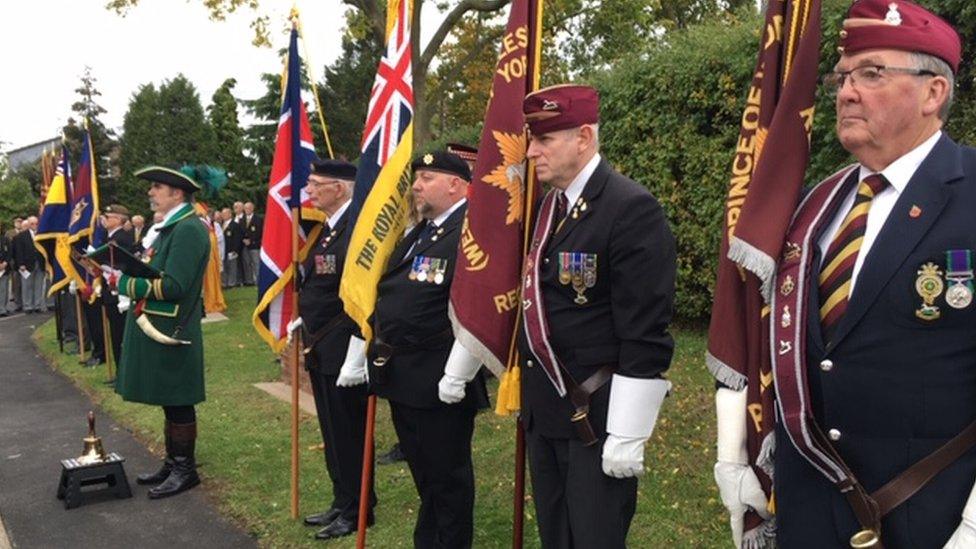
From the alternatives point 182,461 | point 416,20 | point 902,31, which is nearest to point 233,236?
point 416,20

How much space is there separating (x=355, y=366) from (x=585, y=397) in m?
2.07

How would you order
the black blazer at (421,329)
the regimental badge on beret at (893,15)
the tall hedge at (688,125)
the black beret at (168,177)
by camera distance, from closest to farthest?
1. the regimental badge on beret at (893,15)
2. the black blazer at (421,329)
3. the black beret at (168,177)
4. the tall hedge at (688,125)

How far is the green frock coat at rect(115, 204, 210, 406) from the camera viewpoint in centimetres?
605

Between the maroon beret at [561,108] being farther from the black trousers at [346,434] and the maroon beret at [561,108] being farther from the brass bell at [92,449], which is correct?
the brass bell at [92,449]

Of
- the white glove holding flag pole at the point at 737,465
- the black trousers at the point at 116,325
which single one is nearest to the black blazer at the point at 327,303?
Result: the white glove holding flag pole at the point at 737,465

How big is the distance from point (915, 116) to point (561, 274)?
1.39 m

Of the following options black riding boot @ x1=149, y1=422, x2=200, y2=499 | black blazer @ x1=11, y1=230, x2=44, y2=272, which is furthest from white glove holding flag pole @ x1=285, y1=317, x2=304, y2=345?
black blazer @ x1=11, y1=230, x2=44, y2=272

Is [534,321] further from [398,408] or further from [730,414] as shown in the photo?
[398,408]

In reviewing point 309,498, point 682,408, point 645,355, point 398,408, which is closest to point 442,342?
point 398,408

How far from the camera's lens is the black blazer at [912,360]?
6.46ft

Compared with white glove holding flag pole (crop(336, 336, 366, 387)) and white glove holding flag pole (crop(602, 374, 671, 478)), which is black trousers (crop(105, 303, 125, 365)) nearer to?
white glove holding flag pole (crop(336, 336, 366, 387))

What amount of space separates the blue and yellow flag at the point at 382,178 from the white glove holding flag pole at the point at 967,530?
306 centimetres

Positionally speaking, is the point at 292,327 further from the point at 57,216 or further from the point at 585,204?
the point at 57,216

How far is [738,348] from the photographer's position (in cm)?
238
